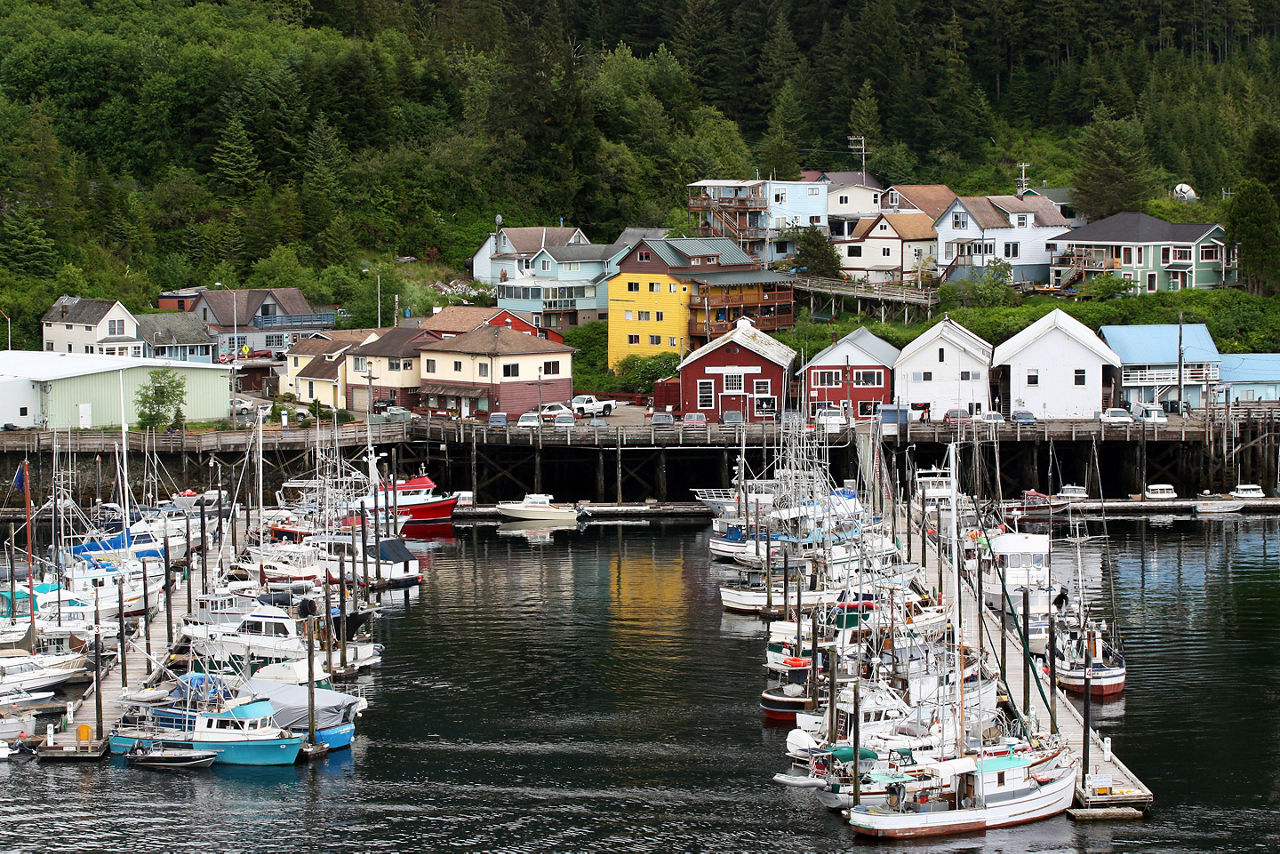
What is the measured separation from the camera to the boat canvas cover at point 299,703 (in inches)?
1703

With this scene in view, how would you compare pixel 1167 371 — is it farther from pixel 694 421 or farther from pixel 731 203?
pixel 731 203

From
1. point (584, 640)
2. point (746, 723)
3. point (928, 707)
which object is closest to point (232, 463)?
point (584, 640)

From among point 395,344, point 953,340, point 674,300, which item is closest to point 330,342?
point 395,344

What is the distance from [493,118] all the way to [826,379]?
38.4 metres

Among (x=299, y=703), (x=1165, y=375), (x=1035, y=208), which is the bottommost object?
(x=299, y=703)

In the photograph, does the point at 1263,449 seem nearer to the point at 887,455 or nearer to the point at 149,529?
the point at 887,455

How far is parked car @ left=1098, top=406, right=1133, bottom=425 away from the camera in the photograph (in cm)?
7475

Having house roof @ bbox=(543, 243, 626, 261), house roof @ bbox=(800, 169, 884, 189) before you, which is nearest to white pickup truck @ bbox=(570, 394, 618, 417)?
house roof @ bbox=(543, 243, 626, 261)

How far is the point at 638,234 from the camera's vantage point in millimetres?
98188

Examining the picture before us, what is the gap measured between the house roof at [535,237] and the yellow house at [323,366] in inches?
506

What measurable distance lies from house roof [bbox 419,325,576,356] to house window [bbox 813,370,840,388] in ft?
36.4

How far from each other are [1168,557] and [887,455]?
13836 mm

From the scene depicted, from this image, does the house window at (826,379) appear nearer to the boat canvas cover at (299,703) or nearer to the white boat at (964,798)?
the boat canvas cover at (299,703)

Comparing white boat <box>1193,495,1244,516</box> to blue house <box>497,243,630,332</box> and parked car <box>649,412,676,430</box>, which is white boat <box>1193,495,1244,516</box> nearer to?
parked car <box>649,412,676,430</box>
